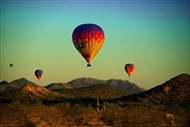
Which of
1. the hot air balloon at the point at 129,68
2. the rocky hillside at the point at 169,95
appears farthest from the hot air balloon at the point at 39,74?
the rocky hillside at the point at 169,95

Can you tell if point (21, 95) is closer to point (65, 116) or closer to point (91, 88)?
point (91, 88)

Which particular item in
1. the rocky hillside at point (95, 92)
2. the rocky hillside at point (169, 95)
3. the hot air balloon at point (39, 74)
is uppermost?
the hot air balloon at point (39, 74)

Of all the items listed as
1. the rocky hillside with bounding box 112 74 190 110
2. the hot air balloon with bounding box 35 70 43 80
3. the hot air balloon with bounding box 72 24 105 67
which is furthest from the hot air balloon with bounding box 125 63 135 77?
the hot air balloon with bounding box 35 70 43 80

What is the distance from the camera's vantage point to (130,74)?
266 ft

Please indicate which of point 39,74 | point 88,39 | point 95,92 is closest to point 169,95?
point 88,39

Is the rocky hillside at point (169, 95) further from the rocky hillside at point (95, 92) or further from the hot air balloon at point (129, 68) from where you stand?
the rocky hillside at point (95, 92)

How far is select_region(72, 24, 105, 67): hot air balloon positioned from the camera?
5078cm

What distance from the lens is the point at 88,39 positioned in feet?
166

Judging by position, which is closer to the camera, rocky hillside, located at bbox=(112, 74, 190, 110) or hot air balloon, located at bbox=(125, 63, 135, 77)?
rocky hillside, located at bbox=(112, 74, 190, 110)

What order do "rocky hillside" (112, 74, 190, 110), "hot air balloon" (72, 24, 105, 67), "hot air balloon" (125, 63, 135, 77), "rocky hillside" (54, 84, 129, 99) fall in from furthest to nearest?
"rocky hillside" (54, 84, 129, 99) → "hot air balloon" (125, 63, 135, 77) → "rocky hillside" (112, 74, 190, 110) → "hot air balloon" (72, 24, 105, 67)

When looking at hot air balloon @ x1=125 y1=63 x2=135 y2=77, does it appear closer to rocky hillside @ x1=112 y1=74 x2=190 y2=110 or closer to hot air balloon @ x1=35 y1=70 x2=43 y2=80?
rocky hillside @ x1=112 y1=74 x2=190 y2=110

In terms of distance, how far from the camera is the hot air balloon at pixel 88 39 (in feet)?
167

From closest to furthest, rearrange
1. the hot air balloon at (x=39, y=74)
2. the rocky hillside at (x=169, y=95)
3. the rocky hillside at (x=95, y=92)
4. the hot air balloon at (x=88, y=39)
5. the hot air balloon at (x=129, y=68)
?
the hot air balloon at (x=88, y=39)
the rocky hillside at (x=169, y=95)
the hot air balloon at (x=129, y=68)
the hot air balloon at (x=39, y=74)
the rocky hillside at (x=95, y=92)

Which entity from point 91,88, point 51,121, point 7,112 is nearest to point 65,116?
point 51,121
